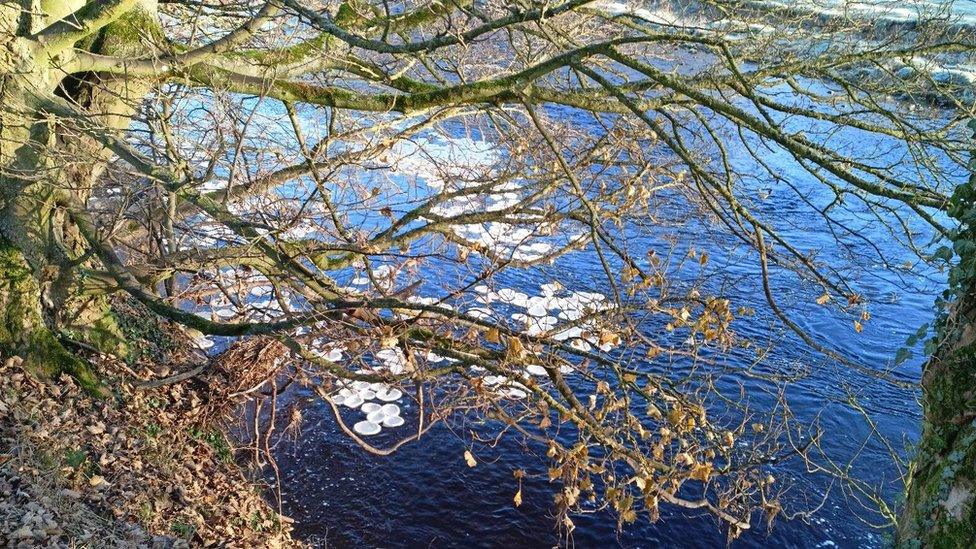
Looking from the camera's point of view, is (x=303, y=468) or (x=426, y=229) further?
(x=303, y=468)

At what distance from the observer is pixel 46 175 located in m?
6.59

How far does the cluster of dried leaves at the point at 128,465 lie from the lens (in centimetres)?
569

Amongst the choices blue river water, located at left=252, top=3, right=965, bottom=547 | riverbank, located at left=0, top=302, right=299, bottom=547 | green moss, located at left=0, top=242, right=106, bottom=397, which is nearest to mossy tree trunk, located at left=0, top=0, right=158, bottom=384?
green moss, located at left=0, top=242, right=106, bottom=397

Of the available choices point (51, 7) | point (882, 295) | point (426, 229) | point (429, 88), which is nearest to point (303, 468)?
point (426, 229)

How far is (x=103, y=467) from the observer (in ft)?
22.1

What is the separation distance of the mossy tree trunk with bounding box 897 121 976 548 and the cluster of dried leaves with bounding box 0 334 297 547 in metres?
5.33

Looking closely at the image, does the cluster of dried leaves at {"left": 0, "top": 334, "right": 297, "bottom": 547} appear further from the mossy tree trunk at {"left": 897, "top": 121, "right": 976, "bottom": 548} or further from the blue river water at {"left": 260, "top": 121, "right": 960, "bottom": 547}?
the mossy tree trunk at {"left": 897, "top": 121, "right": 976, "bottom": 548}

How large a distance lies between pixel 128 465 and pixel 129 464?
2 cm

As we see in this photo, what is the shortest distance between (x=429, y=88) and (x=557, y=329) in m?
2.69

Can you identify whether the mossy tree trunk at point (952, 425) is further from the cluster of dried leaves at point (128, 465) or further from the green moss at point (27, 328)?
the green moss at point (27, 328)

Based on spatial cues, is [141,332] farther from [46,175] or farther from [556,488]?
[556,488]

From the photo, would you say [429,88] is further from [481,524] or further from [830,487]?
[830,487]

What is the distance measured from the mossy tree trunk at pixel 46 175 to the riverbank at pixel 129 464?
42cm

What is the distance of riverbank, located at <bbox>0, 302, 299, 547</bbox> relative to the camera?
570 cm
